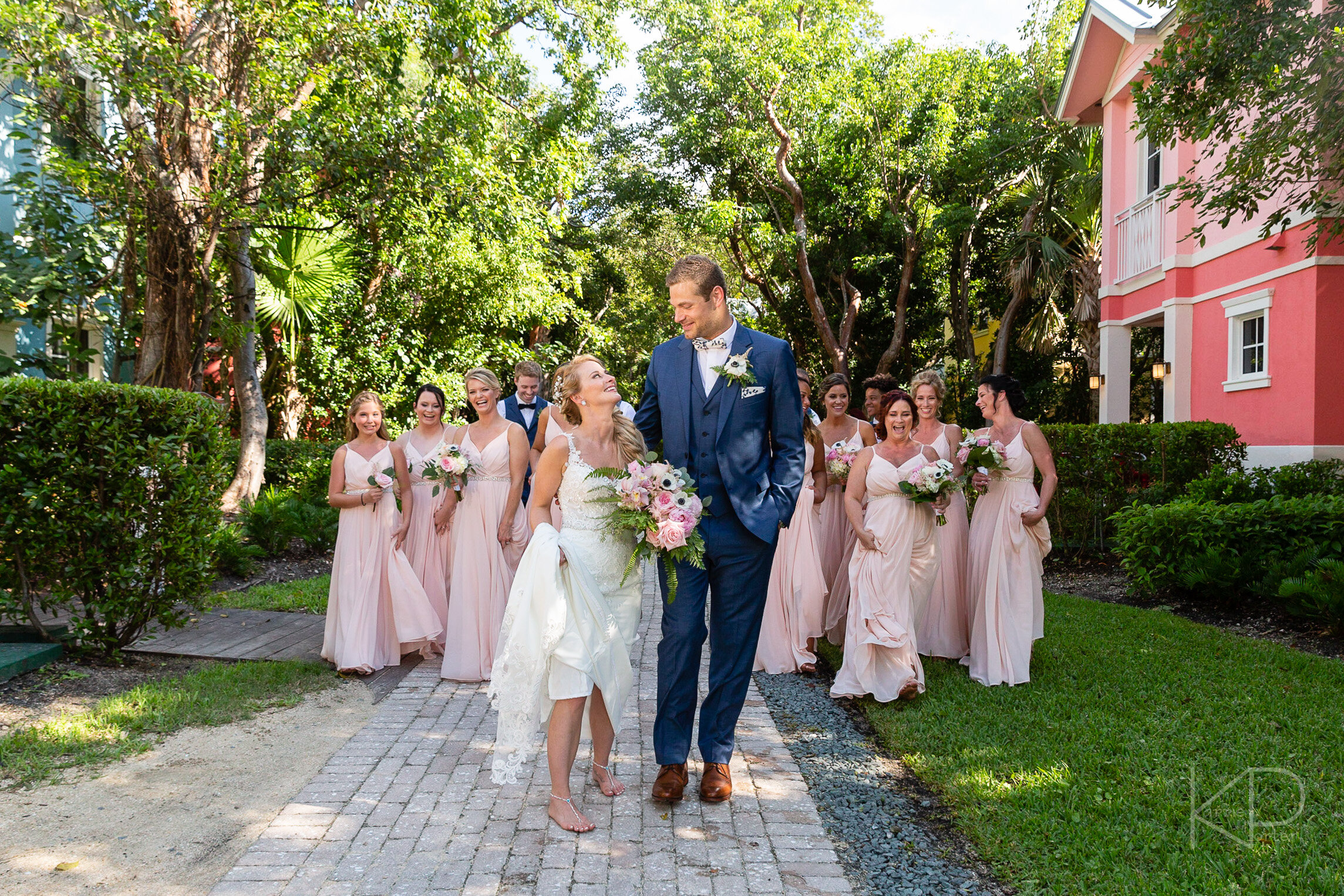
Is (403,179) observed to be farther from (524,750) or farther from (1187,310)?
(1187,310)

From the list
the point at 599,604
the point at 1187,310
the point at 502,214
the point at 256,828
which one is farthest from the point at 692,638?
the point at 1187,310

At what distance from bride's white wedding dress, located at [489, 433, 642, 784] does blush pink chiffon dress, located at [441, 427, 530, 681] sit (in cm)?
262

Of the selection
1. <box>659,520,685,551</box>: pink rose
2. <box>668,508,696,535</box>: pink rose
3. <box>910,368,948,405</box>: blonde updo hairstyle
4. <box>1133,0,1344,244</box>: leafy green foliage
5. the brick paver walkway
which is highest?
<box>1133,0,1344,244</box>: leafy green foliage

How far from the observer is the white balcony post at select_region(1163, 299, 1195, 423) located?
15.1 metres

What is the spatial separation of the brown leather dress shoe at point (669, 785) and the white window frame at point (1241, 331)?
38.9 feet

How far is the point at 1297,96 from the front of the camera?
6.82m

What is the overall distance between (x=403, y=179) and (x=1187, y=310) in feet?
40.3

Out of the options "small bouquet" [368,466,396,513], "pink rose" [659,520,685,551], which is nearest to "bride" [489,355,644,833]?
"pink rose" [659,520,685,551]

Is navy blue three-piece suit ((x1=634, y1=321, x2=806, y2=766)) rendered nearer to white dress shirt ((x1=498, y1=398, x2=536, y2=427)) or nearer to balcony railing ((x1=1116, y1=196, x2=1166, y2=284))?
white dress shirt ((x1=498, y1=398, x2=536, y2=427))

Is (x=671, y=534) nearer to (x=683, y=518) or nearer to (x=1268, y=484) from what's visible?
(x=683, y=518)

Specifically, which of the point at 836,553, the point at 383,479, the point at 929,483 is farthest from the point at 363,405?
the point at 929,483

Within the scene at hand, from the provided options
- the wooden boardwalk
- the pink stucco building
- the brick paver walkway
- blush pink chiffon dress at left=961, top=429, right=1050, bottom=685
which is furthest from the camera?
the pink stucco building

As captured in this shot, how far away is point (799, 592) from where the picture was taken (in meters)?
7.14

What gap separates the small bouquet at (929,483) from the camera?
634 cm
